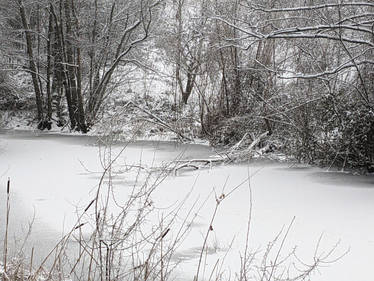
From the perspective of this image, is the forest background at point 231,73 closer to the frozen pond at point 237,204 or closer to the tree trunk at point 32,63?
the tree trunk at point 32,63

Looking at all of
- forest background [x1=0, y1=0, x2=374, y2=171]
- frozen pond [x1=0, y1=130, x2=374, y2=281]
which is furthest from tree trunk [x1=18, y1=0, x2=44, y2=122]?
frozen pond [x1=0, y1=130, x2=374, y2=281]

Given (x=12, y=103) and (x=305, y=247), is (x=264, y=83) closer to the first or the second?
(x=305, y=247)

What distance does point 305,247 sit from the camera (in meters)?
4.23

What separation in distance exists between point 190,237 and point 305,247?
1.11 metres

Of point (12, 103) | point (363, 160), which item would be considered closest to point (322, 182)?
point (363, 160)

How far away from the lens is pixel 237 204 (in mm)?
5777

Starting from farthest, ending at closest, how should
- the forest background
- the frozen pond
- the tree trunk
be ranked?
the tree trunk → the forest background → the frozen pond

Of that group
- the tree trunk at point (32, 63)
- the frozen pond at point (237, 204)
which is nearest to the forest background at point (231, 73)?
the tree trunk at point (32, 63)

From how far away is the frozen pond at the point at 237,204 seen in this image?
4164 millimetres

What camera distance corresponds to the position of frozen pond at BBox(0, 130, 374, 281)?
416 cm

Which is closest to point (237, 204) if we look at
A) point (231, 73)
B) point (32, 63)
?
point (231, 73)

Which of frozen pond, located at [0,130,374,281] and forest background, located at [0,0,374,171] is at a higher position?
forest background, located at [0,0,374,171]

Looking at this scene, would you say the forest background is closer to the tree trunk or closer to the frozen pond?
the tree trunk

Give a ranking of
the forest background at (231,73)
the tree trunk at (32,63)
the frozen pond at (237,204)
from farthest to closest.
→ the tree trunk at (32,63) < the forest background at (231,73) < the frozen pond at (237,204)
